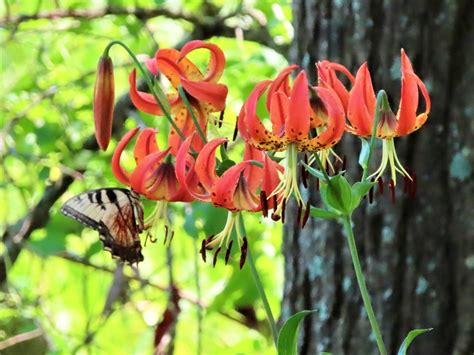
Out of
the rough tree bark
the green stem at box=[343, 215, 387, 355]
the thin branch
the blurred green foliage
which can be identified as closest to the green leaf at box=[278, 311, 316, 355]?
the green stem at box=[343, 215, 387, 355]


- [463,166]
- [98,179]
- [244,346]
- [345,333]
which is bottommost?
[244,346]

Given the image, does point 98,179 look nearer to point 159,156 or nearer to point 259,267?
point 259,267

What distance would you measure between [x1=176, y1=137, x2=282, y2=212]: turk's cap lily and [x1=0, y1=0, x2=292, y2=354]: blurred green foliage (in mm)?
913

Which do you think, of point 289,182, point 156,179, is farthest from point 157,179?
point 289,182

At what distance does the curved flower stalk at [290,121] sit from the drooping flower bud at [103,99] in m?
0.12

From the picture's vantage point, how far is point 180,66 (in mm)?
864

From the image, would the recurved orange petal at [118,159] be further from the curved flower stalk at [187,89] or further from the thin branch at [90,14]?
the thin branch at [90,14]

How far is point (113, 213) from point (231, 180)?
0.13m

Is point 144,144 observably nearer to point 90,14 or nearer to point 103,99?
point 103,99

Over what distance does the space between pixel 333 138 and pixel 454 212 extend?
0.64m

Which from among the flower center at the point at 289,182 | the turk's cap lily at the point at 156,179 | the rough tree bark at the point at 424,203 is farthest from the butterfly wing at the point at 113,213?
the rough tree bark at the point at 424,203

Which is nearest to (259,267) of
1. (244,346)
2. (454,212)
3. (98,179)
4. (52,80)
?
(244,346)

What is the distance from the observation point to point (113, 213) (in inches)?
32.3

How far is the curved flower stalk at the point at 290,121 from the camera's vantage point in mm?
695
